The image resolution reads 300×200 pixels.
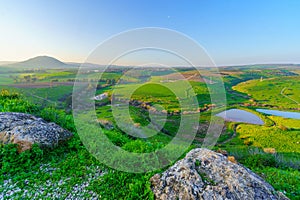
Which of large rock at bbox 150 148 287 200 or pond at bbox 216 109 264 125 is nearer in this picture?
large rock at bbox 150 148 287 200

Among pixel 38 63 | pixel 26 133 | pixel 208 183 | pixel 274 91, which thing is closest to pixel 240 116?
pixel 274 91

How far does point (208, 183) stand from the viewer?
14.2ft

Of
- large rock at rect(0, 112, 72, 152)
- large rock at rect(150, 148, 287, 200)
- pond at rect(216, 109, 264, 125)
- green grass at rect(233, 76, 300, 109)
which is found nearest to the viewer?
large rock at rect(150, 148, 287, 200)

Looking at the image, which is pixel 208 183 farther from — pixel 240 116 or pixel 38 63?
pixel 38 63

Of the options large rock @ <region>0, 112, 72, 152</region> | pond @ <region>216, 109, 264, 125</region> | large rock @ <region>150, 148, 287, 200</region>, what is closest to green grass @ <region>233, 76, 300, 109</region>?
pond @ <region>216, 109, 264, 125</region>

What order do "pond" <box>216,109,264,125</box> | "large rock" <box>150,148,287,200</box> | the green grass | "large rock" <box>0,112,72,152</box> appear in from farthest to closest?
the green grass
"pond" <box>216,109,264,125</box>
"large rock" <box>0,112,72,152</box>
"large rock" <box>150,148,287,200</box>

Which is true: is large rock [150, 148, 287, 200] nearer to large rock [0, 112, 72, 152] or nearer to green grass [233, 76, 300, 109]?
large rock [0, 112, 72, 152]

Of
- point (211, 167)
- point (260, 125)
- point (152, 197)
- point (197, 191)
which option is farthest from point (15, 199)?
point (260, 125)

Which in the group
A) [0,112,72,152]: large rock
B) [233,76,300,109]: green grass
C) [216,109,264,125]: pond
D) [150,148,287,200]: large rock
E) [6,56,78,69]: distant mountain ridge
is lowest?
[216,109,264,125]: pond

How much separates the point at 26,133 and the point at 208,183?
669 cm

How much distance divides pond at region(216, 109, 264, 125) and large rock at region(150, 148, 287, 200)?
2751 inches

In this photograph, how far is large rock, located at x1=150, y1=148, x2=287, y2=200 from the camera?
13.4ft

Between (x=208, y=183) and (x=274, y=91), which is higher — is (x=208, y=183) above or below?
above

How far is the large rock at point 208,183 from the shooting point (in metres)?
4.10
